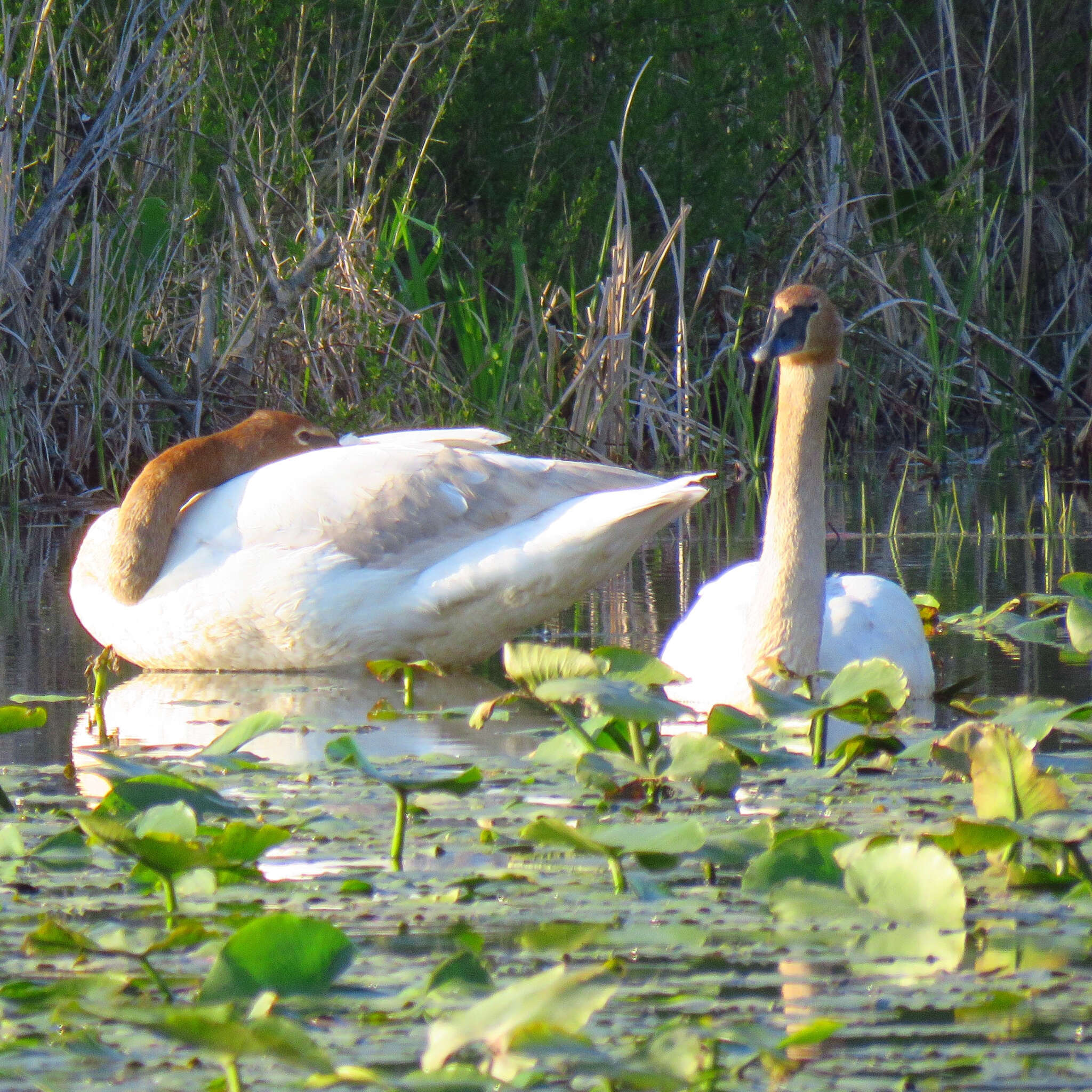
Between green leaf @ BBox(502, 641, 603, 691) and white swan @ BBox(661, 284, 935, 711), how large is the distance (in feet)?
2.40

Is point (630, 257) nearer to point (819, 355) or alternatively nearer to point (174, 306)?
point (174, 306)

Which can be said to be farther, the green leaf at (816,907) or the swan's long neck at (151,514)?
the swan's long neck at (151,514)

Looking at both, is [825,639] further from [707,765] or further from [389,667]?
[707,765]

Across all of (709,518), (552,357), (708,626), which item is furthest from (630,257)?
(708,626)

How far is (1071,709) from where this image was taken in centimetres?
292

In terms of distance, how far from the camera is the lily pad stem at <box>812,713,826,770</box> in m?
2.98

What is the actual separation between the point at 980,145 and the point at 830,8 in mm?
1094

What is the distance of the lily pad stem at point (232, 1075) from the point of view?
148 cm

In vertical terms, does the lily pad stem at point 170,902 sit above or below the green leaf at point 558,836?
below

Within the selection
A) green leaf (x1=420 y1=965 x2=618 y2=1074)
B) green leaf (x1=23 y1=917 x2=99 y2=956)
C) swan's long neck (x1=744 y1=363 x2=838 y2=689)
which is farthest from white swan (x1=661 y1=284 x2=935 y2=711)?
green leaf (x1=420 y1=965 x2=618 y2=1074)

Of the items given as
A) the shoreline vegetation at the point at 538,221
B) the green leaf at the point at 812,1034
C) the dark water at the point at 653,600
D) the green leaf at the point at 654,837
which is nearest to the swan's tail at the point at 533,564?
the dark water at the point at 653,600

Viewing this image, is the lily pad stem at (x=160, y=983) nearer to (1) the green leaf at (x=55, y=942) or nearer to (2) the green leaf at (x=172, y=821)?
(1) the green leaf at (x=55, y=942)

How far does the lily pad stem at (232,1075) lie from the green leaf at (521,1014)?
149mm

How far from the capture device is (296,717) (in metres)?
3.56
